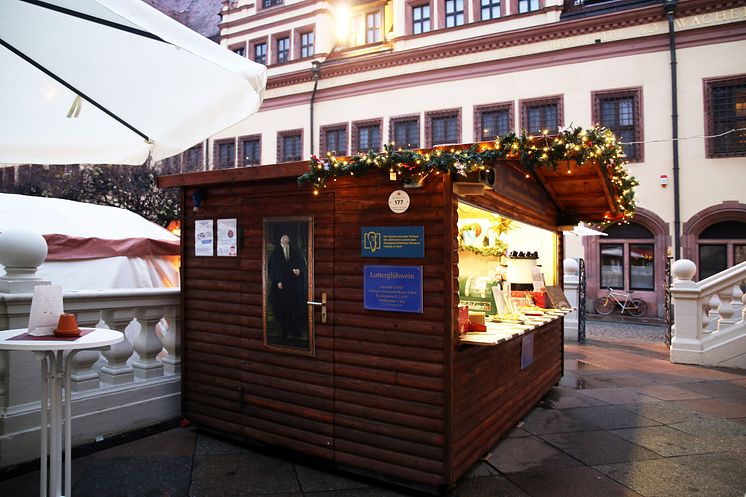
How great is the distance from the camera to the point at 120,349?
16.9ft

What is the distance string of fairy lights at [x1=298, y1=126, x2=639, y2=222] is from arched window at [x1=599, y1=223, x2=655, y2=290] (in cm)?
1484

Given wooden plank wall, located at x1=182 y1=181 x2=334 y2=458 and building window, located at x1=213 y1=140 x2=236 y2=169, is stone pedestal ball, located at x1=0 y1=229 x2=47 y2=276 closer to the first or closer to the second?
wooden plank wall, located at x1=182 y1=181 x2=334 y2=458

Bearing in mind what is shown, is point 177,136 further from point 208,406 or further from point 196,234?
point 208,406

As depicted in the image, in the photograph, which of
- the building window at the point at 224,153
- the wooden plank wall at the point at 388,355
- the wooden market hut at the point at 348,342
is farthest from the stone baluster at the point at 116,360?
the building window at the point at 224,153

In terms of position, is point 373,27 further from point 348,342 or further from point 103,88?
point 348,342

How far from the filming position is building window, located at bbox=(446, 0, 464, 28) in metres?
20.1

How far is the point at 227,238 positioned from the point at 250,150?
20.1 m

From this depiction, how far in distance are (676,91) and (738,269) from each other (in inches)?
391

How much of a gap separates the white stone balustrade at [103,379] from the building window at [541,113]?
1557 cm

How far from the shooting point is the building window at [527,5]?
1878 cm

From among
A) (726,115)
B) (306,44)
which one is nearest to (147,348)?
(726,115)

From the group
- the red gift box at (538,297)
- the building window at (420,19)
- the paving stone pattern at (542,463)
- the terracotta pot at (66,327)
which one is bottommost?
the paving stone pattern at (542,463)

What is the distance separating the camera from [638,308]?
17.0 m

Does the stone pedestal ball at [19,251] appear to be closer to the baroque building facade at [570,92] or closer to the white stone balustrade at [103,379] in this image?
the white stone balustrade at [103,379]
